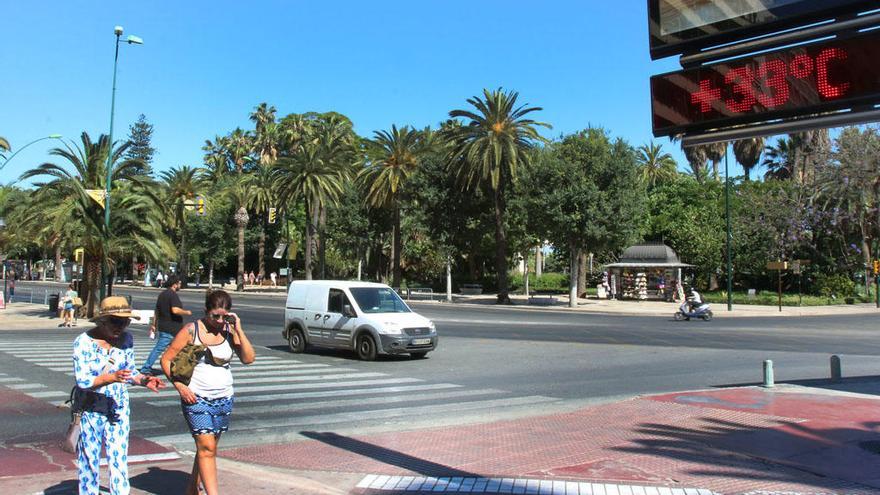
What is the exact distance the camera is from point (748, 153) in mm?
65125

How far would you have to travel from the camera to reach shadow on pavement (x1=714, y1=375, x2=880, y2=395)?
1152 centimetres

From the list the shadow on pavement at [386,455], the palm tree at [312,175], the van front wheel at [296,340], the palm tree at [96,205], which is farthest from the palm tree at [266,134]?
the shadow on pavement at [386,455]

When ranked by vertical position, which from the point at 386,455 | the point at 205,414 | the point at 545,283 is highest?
the point at 545,283

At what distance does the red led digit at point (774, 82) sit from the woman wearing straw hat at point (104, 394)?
4.89 m

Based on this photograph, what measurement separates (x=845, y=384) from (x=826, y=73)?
939 centimetres

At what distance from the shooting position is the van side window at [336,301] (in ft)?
53.5

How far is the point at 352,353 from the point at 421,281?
5052 centimetres

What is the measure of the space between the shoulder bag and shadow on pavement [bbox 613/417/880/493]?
4554mm

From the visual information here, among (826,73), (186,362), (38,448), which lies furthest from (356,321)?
(826,73)

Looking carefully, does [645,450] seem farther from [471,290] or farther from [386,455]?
[471,290]

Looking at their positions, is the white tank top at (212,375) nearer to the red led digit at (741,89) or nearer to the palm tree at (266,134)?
the red led digit at (741,89)

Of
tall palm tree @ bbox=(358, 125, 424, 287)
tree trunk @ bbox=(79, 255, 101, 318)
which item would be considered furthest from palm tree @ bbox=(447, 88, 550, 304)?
tree trunk @ bbox=(79, 255, 101, 318)

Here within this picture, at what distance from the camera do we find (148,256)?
2830 cm

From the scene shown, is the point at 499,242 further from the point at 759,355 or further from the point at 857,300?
the point at 759,355
